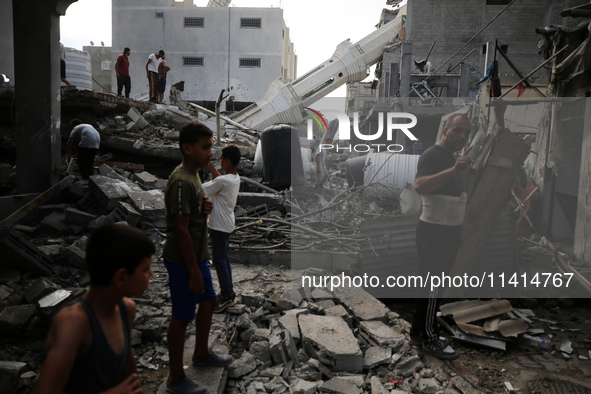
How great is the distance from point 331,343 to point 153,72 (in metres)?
13.0

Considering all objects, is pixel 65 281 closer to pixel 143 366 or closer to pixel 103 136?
pixel 143 366

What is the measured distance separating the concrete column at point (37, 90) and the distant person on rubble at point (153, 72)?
6.46 metres

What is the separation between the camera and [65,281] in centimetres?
534

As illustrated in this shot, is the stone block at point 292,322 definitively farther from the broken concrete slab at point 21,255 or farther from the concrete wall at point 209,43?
the concrete wall at point 209,43

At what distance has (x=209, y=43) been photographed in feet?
99.4

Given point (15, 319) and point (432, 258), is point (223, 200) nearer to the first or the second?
point (432, 258)

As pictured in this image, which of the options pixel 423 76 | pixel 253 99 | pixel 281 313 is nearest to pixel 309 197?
pixel 281 313

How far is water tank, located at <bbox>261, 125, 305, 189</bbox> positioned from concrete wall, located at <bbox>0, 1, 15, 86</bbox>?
7411 mm

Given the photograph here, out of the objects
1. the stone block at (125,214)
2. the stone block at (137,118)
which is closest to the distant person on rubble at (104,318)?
the stone block at (125,214)

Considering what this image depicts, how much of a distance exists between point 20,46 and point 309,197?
20.8ft

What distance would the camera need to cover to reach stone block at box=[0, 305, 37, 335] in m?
3.74

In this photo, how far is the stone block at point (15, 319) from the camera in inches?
147

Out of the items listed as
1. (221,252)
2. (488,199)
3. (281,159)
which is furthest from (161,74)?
(488,199)

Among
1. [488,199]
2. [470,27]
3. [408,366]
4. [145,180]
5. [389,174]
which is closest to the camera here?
[408,366]
